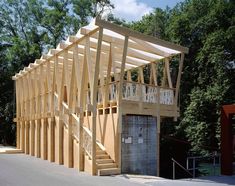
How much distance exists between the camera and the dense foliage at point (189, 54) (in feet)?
88.3

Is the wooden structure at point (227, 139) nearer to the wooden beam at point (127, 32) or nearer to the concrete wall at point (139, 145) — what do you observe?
the concrete wall at point (139, 145)

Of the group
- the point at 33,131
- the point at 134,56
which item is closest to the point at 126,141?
the point at 134,56

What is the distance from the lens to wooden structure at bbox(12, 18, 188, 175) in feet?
48.6

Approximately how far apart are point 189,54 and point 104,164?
61.3 ft

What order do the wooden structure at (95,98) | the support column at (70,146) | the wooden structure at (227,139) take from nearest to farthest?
the wooden structure at (95,98) → the wooden structure at (227,139) → the support column at (70,146)

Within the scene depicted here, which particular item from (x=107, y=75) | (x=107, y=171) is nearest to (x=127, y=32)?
(x=107, y=75)

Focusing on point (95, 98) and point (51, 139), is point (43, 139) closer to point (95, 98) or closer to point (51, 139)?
point (51, 139)

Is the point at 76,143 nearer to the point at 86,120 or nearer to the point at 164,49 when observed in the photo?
the point at 86,120

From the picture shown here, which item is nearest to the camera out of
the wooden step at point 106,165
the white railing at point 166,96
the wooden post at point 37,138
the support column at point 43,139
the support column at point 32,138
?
the wooden step at point 106,165

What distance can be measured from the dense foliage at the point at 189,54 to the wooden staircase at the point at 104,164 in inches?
435

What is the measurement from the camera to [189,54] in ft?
102

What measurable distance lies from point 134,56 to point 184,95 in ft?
38.9

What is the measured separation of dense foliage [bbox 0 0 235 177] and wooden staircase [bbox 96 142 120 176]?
435 inches

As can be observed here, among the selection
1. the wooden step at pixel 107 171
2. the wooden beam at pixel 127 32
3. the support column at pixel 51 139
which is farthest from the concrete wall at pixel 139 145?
the support column at pixel 51 139
